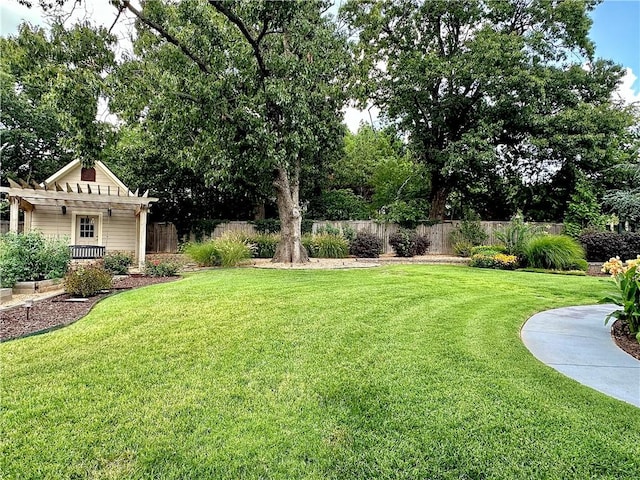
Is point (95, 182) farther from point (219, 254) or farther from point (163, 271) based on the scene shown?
point (163, 271)

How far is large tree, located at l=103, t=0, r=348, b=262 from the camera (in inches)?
318

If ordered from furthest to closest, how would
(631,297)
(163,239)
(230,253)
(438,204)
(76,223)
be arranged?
(438,204), (163,239), (76,223), (230,253), (631,297)

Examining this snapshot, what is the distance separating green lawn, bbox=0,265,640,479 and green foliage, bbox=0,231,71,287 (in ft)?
12.4

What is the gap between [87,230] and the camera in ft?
45.8

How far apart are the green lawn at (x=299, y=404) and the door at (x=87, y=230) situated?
11.2 m

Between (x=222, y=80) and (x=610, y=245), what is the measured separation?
12.6 metres

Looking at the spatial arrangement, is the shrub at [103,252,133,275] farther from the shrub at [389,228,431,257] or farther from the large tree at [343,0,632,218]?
the large tree at [343,0,632,218]

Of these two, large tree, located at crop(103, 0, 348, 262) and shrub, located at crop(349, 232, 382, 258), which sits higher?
large tree, located at crop(103, 0, 348, 262)

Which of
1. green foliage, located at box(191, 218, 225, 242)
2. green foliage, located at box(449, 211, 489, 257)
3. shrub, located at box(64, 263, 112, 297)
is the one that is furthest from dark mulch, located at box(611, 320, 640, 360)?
green foliage, located at box(191, 218, 225, 242)

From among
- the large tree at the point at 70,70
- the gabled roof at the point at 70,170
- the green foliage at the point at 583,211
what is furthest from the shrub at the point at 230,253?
the green foliage at the point at 583,211

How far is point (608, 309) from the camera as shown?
217 inches

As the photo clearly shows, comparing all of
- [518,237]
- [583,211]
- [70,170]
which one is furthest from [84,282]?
[583,211]

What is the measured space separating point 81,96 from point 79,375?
22.0 ft

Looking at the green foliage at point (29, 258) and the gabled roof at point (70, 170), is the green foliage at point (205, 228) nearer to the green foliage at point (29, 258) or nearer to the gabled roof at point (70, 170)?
the gabled roof at point (70, 170)
